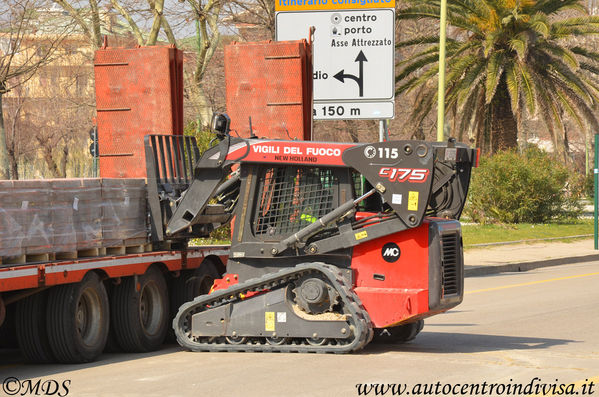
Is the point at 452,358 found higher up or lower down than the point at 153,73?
lower down

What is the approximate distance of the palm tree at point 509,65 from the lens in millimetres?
30344

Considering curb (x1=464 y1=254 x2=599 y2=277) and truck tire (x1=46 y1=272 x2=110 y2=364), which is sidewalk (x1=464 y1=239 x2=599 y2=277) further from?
truck tire (x1=46 y1=272 x2=110 y2=364)

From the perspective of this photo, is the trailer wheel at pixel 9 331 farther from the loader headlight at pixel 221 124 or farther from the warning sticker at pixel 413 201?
the warning sticker at pixel 413 201

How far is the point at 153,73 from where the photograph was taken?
1371 centimetres

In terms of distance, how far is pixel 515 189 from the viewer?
33.3 m

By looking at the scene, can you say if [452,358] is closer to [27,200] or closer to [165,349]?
[165,349]

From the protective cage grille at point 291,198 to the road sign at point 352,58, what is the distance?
25.5ft

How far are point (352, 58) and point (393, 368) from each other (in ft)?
34.0

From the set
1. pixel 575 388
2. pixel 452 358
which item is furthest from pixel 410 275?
pixel 575 388

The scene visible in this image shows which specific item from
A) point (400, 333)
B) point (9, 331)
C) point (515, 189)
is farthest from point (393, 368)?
point (515, 189)

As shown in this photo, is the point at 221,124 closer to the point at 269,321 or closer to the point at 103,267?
the point at 103,267

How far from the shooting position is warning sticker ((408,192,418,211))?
9.97 meters

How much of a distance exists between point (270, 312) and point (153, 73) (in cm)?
482

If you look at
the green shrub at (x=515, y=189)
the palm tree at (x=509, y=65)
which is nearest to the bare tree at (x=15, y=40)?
the palm tree at (x=509, y=65)
